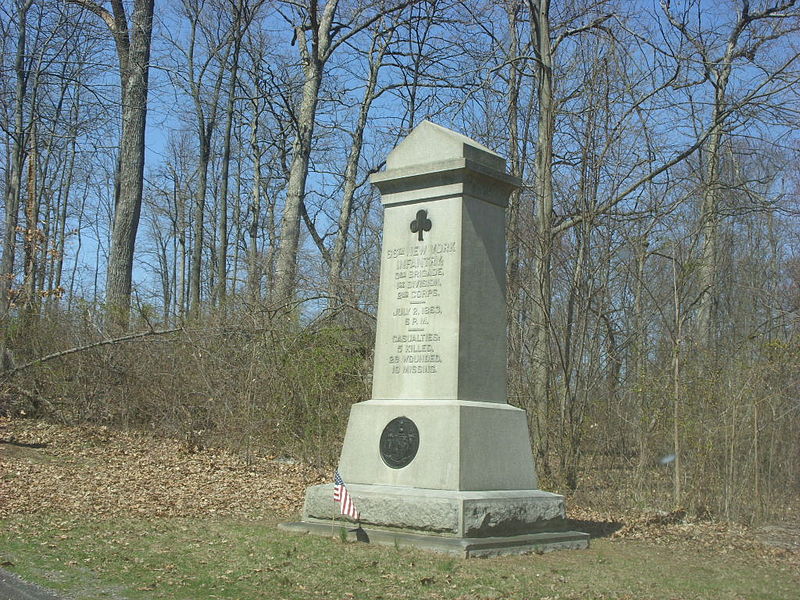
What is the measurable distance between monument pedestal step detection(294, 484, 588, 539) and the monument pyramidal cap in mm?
13

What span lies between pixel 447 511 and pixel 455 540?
266mm

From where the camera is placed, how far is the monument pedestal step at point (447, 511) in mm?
8117

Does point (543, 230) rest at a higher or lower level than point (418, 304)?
higher

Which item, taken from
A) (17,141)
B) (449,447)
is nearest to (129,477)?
(449,447)

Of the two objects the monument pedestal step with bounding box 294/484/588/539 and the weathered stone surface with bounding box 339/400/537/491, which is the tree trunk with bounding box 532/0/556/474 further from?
the monument pedestal step with bounding box 294/484/588/539

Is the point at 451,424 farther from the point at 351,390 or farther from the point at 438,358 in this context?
the point at 351,390

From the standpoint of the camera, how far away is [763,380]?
1178 centimetres

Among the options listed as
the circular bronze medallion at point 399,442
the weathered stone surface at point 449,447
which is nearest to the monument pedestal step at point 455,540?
the weathered stone surface at point 449,447

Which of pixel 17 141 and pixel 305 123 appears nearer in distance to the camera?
pixel 17 141

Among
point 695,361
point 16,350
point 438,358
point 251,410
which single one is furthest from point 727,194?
point 16,350

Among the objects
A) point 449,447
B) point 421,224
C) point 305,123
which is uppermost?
point 305,123

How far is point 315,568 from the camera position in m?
7.16

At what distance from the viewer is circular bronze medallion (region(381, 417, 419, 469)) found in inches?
Result: 344

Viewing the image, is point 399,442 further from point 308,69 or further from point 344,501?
point 308,69
